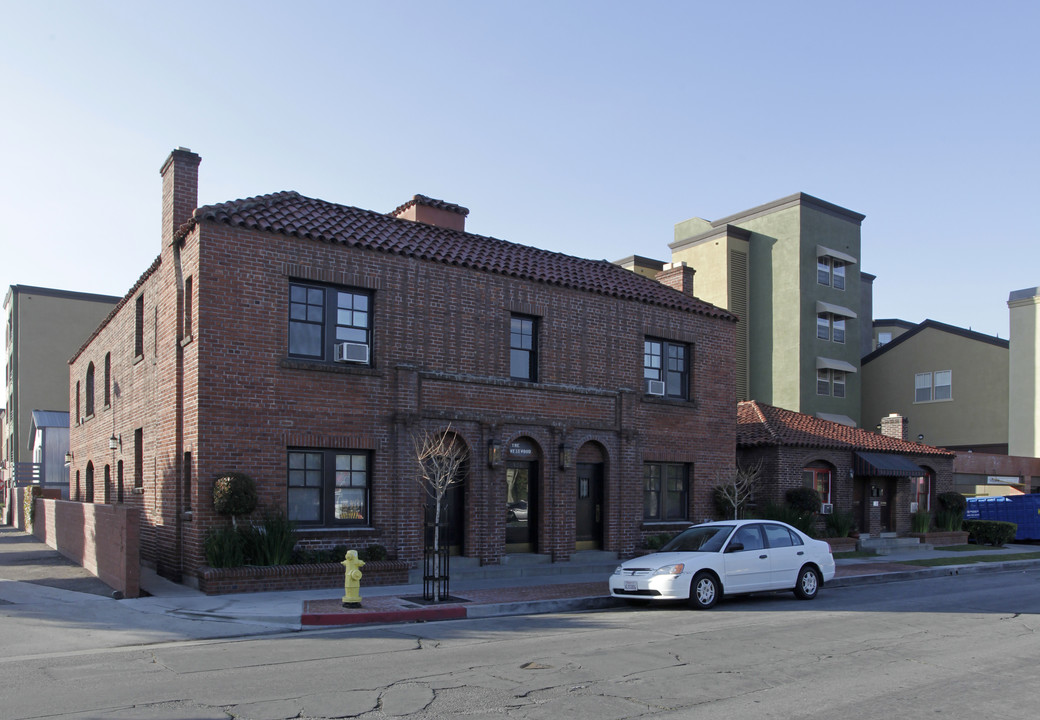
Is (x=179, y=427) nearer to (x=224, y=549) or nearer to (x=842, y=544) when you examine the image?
(x=224, y=549)

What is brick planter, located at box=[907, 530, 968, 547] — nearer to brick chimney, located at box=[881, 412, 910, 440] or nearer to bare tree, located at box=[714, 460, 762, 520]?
brick chimney, located at box=[881, 412, 910, 440]

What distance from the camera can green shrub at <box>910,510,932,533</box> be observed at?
2891 centimetres

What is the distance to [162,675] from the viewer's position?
9008 mm

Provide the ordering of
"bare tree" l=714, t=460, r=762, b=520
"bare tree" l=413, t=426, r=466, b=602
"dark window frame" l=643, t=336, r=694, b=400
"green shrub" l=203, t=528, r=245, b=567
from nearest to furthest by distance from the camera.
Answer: "green shrub" l=203, t=528, r=245, b=567 → "bare tree" l=413, t=426, r=466, b=602 → "dark window frame" l=643, t=336, r=694, b=400 → "bare tree" l=714, t=460, r=762, b=520

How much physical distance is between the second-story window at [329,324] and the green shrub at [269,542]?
10.4 ft

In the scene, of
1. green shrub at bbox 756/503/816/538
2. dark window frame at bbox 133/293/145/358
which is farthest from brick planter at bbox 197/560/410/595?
green shrub at bbox 756/503/816/538

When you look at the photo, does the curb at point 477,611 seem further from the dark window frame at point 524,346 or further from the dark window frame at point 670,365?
the dark window frame at point 670,365

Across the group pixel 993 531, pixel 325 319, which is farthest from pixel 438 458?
pixel 993 531

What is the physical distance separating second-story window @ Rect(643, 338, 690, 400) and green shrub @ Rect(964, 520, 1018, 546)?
47.1 ft

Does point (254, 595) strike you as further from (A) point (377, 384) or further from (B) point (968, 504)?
(B) point (968, 504)

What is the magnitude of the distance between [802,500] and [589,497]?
720 cm

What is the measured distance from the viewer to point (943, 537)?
2927cm

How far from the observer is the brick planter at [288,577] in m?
14.7

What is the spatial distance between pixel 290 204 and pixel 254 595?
755cm
